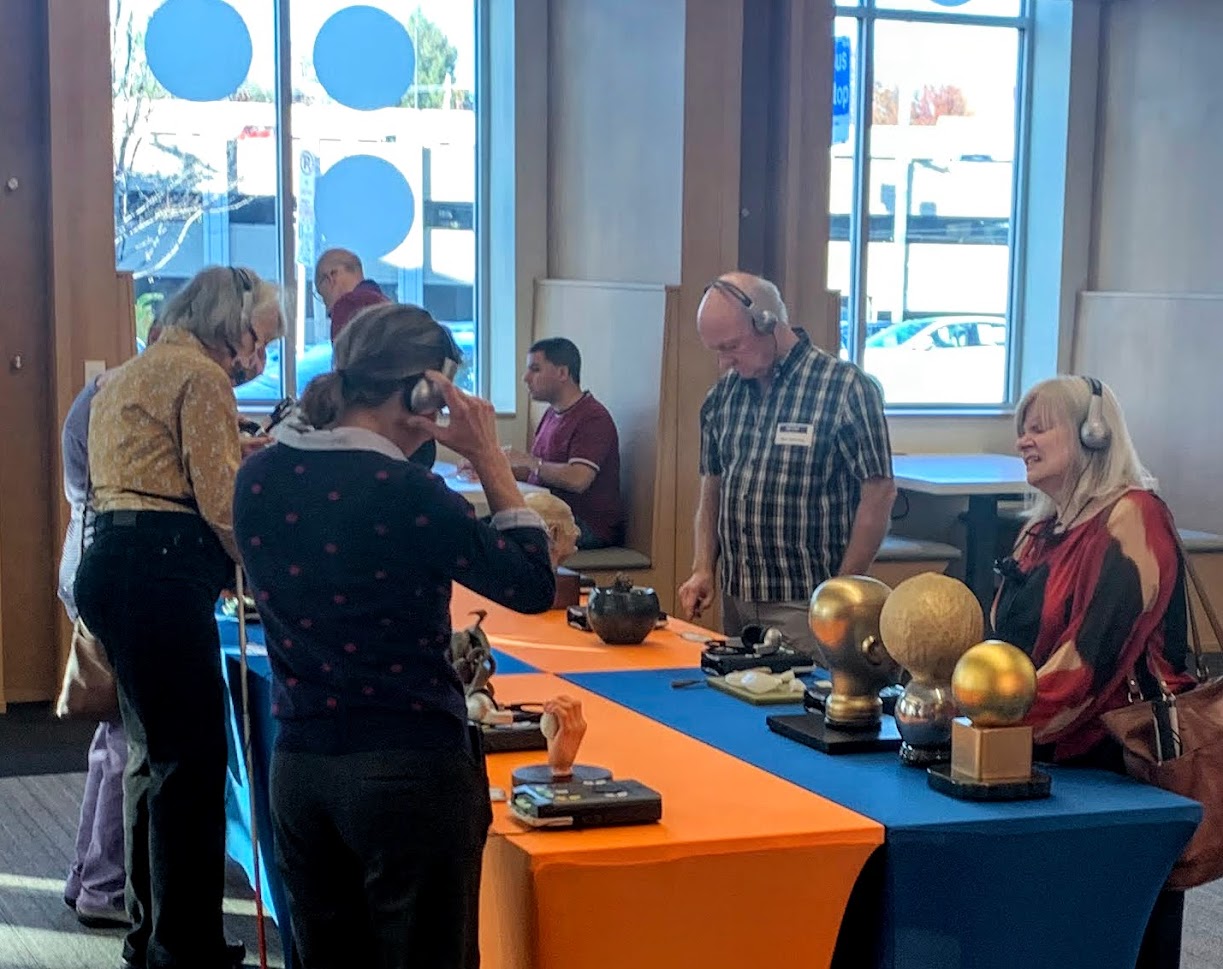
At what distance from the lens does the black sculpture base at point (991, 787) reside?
2.49 metres

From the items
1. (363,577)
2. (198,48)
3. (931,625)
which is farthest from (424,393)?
(198,48)

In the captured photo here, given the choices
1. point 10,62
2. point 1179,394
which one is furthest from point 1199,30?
point 10,62

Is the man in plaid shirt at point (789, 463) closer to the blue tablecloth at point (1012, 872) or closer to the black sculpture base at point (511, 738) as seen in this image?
the black sculpture base at point (511, 738)

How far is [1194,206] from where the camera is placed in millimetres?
8055

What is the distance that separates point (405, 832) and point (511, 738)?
64 cm

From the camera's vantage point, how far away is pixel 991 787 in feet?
8.18

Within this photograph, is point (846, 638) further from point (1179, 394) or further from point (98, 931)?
point (1179, 394)

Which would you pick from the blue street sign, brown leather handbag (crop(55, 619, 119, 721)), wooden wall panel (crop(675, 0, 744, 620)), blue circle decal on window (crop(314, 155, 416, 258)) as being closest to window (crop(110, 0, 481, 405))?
blue circle decal on window (crop(314, 155, 416, 258))

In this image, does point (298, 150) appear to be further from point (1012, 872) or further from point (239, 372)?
point (1012, 872)

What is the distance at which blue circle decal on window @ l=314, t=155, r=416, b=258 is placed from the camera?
7836 millimetres

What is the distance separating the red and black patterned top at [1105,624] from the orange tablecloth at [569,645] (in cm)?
99

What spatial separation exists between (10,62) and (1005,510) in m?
4.42

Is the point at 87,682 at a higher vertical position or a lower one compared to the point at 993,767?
lower

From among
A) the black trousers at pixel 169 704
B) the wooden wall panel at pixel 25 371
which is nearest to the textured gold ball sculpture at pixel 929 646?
the black trousers at pixel 169 704
